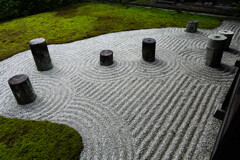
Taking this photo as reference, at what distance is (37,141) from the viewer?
3.57 metres

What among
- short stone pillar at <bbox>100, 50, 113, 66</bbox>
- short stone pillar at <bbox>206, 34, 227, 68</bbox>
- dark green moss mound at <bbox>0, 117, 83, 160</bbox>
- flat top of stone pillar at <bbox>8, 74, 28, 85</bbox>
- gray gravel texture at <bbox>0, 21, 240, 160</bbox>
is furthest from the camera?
short stone pillar at <bbox>100, 50, 113, 66</bbox>

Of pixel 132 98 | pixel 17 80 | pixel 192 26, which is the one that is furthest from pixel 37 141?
pixel 192 26

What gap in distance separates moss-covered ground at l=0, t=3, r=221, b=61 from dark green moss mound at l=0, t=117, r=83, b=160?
453cm

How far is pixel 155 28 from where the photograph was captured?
369 inches

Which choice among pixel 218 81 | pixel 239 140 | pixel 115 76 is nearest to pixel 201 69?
pixel 218 81

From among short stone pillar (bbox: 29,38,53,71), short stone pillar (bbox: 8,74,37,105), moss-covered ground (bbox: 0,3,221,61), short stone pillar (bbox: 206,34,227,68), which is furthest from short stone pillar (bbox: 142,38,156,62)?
short stone pillar (bbox: 8,74,37,105)

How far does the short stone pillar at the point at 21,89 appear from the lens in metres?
4.35

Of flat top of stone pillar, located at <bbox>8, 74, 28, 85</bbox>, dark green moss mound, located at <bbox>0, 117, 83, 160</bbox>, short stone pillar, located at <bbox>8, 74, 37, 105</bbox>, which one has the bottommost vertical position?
dark green moss mound, located at <bbox>0, 117, 83, 160</bbox>

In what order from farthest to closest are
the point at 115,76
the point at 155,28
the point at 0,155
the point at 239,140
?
the point at 155,28, the point at 115,76, the point at 0,155, the point at 239,140

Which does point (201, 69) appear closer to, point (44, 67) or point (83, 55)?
point (83, 55)

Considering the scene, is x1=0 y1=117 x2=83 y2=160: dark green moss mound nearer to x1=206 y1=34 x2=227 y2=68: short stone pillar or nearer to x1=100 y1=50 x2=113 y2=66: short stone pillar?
x1=100 y1=50 x2=113 y2=66: short stone pillar

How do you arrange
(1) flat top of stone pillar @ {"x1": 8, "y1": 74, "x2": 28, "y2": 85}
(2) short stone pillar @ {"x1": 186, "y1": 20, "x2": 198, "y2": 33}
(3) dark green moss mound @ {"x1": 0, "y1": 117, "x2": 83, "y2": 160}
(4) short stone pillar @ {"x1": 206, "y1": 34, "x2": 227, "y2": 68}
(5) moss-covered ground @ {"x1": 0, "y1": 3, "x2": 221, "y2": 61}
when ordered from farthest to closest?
(5) moss-covered ground @ {"x1": 0, "y1": 3, "x2": 221, "y2": 61}
(2) short stone pillar @ {"x1": 186, "y1": 20, "x2": 198, "y2": 33}
(4) short stone pillar @ {"x1": 206, "y1": 34, "x2": 227, "y2": 68}
(1) flat top of stone pillar @ {"x1": 8, "y1": 74, "x2": 28, "y2": 85}
(3) dark green moss mound @ {"x1": 0, "y1": 117, "x2": 83, "y2": 160}

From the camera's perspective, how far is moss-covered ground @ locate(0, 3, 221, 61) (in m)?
8.60

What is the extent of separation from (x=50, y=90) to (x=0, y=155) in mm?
2147
